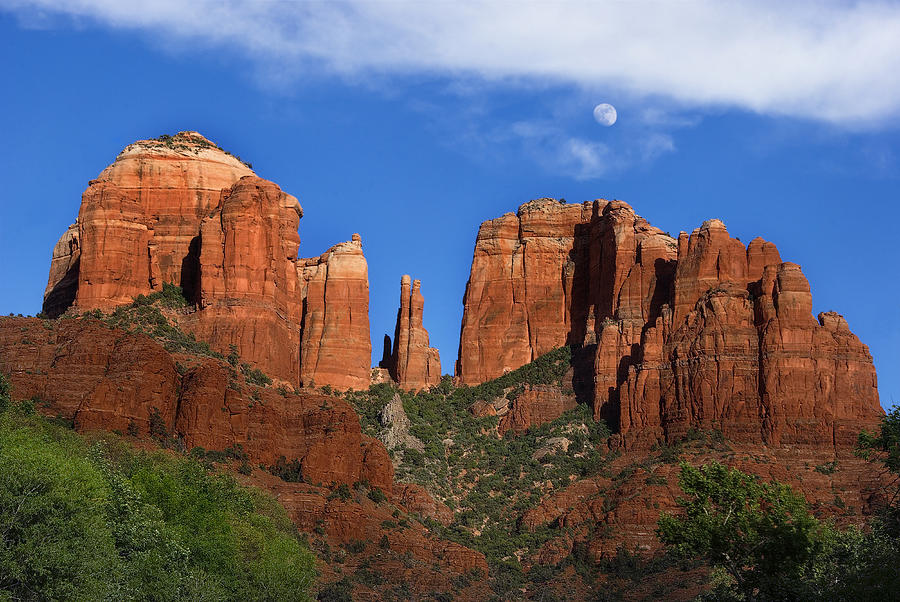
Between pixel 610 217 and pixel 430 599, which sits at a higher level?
pixel 610 217

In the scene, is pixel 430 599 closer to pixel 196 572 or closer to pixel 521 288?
pixel 196 572

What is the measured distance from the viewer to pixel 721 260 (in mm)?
147250

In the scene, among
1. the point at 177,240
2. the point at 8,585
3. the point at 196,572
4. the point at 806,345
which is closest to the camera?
the point at 8,585

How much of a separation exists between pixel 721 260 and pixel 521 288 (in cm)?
3156

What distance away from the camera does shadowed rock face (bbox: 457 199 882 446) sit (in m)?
139

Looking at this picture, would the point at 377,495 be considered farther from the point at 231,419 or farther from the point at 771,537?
the point at 771,537

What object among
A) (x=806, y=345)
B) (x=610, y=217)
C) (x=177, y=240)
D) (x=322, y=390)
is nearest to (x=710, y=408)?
(x=806, y=345)

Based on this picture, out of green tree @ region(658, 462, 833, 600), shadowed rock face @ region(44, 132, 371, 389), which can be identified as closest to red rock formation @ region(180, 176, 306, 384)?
shadowed rock face @ region(44, 132, 371, 389)

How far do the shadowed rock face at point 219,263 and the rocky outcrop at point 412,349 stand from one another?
5.24 m

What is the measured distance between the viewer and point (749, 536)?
237ft

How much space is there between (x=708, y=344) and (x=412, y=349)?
3712cm

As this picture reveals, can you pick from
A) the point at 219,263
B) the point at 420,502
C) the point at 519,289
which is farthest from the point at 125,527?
the point at 519,289

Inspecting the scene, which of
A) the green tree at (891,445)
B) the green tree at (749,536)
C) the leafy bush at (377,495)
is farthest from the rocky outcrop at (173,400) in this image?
the green tree at (891,445)

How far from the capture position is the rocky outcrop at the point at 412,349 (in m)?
166
